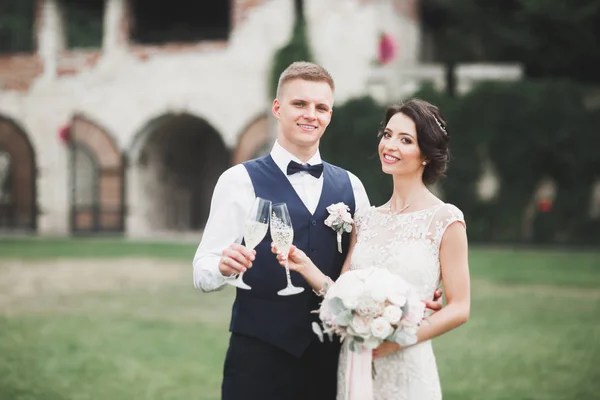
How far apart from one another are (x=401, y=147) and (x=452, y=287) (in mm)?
571

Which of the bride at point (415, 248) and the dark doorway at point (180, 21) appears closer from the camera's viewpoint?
the bride at point (415, 248)

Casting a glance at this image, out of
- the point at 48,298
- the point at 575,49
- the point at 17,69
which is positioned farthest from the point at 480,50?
the point at 48,298

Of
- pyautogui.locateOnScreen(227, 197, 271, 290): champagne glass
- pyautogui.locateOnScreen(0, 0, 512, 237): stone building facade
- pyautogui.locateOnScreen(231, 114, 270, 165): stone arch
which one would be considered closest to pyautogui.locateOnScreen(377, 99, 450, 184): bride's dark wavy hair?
pyautogui.locateOnScreen(227, 197, 271, 290): champagne glass

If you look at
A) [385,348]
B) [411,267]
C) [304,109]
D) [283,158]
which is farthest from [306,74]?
[385,348]

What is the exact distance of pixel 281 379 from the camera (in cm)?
313

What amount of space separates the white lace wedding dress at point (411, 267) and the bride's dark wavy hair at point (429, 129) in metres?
0.19

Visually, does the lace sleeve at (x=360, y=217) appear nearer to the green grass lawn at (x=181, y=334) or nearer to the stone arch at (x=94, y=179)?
the green grass lawn at (x=181, y=334)

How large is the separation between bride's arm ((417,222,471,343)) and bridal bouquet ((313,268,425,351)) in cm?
18

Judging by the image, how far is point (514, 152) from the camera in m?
17.8

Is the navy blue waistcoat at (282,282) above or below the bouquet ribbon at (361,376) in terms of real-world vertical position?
above

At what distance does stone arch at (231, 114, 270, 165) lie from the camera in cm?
2034

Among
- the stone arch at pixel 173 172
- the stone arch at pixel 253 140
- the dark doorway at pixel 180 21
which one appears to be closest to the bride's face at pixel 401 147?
the stone arch at pixel 253 140

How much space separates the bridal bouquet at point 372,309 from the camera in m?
2.68

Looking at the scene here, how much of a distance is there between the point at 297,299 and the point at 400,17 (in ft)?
60.1
